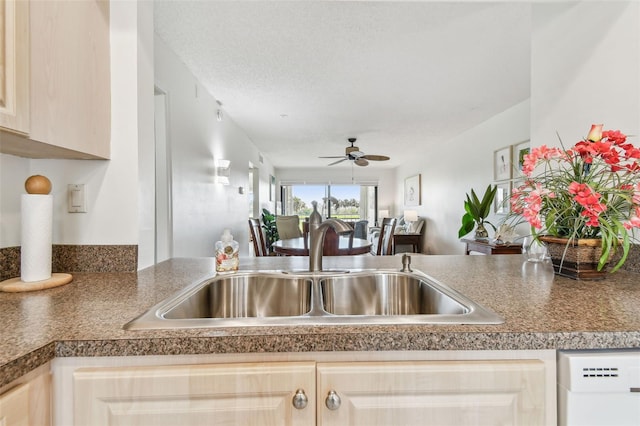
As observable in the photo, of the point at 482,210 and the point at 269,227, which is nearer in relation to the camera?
the point at 482,210

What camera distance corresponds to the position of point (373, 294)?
120 cm

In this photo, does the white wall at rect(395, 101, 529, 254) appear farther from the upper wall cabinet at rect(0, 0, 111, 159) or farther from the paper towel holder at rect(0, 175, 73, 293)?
the paper towel holder at rect(0, 175, 73, 293)

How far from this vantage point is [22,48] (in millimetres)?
787

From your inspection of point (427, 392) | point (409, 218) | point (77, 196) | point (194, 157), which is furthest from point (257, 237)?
point (409, 218)

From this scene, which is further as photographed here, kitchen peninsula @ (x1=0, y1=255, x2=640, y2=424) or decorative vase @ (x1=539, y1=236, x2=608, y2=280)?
decorative vase @ (x1=539, y1=236, x2=608, y2=280)

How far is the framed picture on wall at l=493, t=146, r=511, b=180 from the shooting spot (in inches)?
146

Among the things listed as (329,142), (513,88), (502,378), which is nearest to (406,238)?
(329,142)

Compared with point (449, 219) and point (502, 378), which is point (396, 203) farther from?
point (502, 378)

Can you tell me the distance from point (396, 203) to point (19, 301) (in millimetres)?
8549

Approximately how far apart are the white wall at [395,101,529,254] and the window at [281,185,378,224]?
206 cm

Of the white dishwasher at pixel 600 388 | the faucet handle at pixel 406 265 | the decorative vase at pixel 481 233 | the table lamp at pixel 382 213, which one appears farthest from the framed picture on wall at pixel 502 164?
the table lamp at pixel 382 213

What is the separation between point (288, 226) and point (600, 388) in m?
4.04

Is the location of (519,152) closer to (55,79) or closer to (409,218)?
(409,218)

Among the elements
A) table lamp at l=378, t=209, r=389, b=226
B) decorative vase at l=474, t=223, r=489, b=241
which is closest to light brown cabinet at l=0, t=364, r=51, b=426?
decorative vase at l=474, t=223, r=489, b=241
